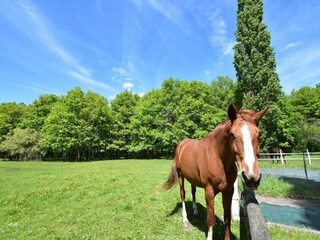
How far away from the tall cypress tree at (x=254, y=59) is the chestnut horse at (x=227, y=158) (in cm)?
2607

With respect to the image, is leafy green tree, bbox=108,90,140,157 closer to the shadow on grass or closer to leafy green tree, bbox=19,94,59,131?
leafy green tree, bbox=19,94,59,131

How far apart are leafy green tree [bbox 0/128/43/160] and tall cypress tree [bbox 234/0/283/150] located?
1575 inches

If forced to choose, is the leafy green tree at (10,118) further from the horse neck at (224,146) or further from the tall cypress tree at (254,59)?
the horse neck at (224,146)

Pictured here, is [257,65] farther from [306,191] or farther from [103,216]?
[103,216]

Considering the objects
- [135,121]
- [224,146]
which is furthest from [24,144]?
[224,146]

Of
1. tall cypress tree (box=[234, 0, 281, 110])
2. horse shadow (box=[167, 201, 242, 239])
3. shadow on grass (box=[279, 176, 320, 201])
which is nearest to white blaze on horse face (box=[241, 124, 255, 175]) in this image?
horse shadow (box=[167, 201, 242, 239])

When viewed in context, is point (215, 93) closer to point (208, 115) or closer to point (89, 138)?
point (208, 115)

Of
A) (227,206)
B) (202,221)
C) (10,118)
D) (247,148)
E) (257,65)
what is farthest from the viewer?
(10,118)

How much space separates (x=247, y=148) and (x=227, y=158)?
1.04 meters

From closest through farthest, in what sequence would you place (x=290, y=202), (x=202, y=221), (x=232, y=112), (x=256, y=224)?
(x=256, y=224) < (x=232, y=112) < (x=202, y=221) < (x=290, y=202)

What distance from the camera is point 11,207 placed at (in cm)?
754

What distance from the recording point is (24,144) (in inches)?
1710

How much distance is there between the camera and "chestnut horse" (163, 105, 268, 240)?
2400 mm

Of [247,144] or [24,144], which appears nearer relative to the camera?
[247,144]
